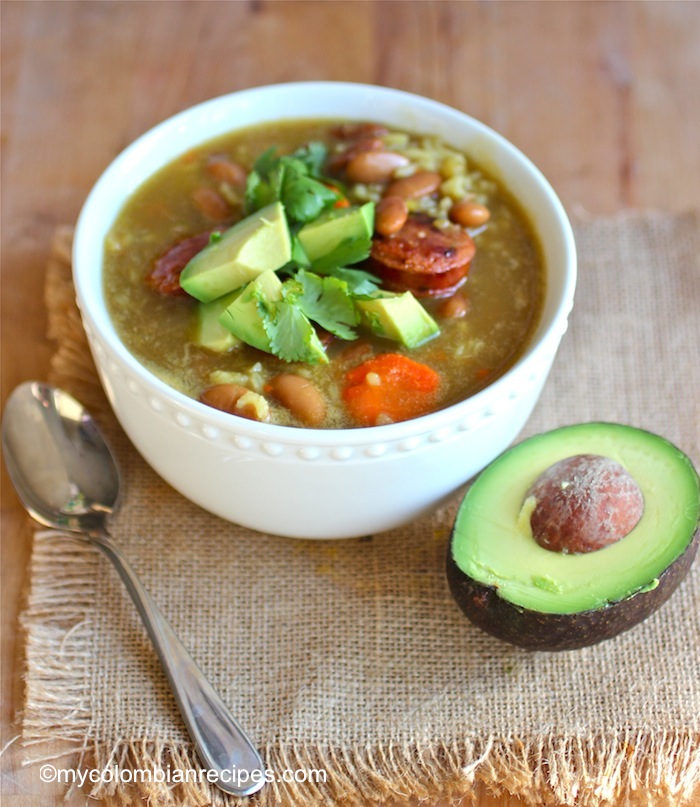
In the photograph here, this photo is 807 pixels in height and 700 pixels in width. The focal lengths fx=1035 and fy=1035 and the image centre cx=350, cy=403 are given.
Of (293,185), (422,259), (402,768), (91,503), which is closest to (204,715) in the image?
(402,768)

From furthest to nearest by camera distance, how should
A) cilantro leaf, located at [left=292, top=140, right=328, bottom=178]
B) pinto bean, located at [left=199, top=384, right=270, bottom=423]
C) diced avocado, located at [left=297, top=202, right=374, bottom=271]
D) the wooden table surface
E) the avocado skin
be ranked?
the wooden table surface
cilantro leaf, located at [left=292, top=140, right=328, bottom=178]
diced avocado, located at [left=297, top=202, right=374, bottom=271]
pinto bean, located at [left=199, top=384, right=270, bottom=423]
the avocado skin

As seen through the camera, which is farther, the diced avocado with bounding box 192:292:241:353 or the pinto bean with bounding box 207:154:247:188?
the pinto bean with bounding box 207:154:247:188

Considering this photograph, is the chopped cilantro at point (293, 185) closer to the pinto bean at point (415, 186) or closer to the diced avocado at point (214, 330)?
the pinto bean at point (415, 186)

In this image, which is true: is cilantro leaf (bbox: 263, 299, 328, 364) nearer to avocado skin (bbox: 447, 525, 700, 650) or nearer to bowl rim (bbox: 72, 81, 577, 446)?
bowl rim (bbox: 72, 81, 577, 446)

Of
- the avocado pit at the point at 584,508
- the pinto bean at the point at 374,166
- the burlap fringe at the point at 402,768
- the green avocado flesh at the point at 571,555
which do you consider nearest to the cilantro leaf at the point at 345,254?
the pinto bean at the point at 374,166

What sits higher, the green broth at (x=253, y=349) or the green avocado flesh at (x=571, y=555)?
the green broth at (x=253, y=349)

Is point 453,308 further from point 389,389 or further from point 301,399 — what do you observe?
point 301,399

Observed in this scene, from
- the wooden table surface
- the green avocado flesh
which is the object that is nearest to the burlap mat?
the green avocado flesh
